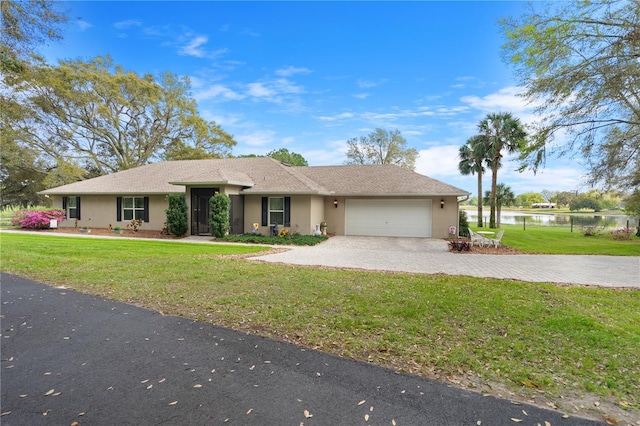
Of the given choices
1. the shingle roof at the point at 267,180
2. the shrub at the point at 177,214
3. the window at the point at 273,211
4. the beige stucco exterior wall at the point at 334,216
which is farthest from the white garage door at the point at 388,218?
the shrub at the point at 177,214

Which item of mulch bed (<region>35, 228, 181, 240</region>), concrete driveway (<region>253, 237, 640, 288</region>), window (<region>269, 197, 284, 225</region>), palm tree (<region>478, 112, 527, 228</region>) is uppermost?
palm tree (<region>478, 112, 527, 228</region>)

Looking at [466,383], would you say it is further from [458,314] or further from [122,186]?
[122,186]

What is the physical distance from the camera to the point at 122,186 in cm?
1900

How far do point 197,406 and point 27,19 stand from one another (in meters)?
9.98

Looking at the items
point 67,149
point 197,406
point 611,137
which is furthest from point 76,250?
point 67,149

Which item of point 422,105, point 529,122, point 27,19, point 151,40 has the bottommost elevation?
point 529,122

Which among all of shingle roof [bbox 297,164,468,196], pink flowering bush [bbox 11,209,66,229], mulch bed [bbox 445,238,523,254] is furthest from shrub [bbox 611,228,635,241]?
pink flowering bush [bbox 11,209,66,229]

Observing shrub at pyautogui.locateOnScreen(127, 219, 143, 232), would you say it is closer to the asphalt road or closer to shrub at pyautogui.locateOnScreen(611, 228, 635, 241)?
the asphalt road

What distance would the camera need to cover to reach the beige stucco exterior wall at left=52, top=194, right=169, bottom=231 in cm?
1822

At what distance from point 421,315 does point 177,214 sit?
544 inches

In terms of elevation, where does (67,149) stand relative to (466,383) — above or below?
above

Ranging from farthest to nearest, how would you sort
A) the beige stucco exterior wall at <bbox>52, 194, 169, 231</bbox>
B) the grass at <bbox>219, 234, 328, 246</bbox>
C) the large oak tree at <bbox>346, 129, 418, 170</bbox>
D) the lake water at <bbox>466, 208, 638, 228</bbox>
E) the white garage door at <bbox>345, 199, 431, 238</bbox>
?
1. the large oak tree at <bbox>346, 129, 418, 170</bbox>
2. the lake water at <bbox>466, 208, 638, 228</bbox>
3. the beige stucco exterior wall at <bbox>52, 194, 169, 231</bbox>
4. the white garage door at <bbox>345, 199, 431, 238</bbox>
5. the grass at <bbox>219, 234, 328, 246</bbox>

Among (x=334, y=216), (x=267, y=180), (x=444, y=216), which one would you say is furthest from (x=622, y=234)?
(x=267, y=180)

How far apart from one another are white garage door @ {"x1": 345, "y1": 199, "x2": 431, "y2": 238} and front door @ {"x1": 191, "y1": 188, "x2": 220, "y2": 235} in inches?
288
